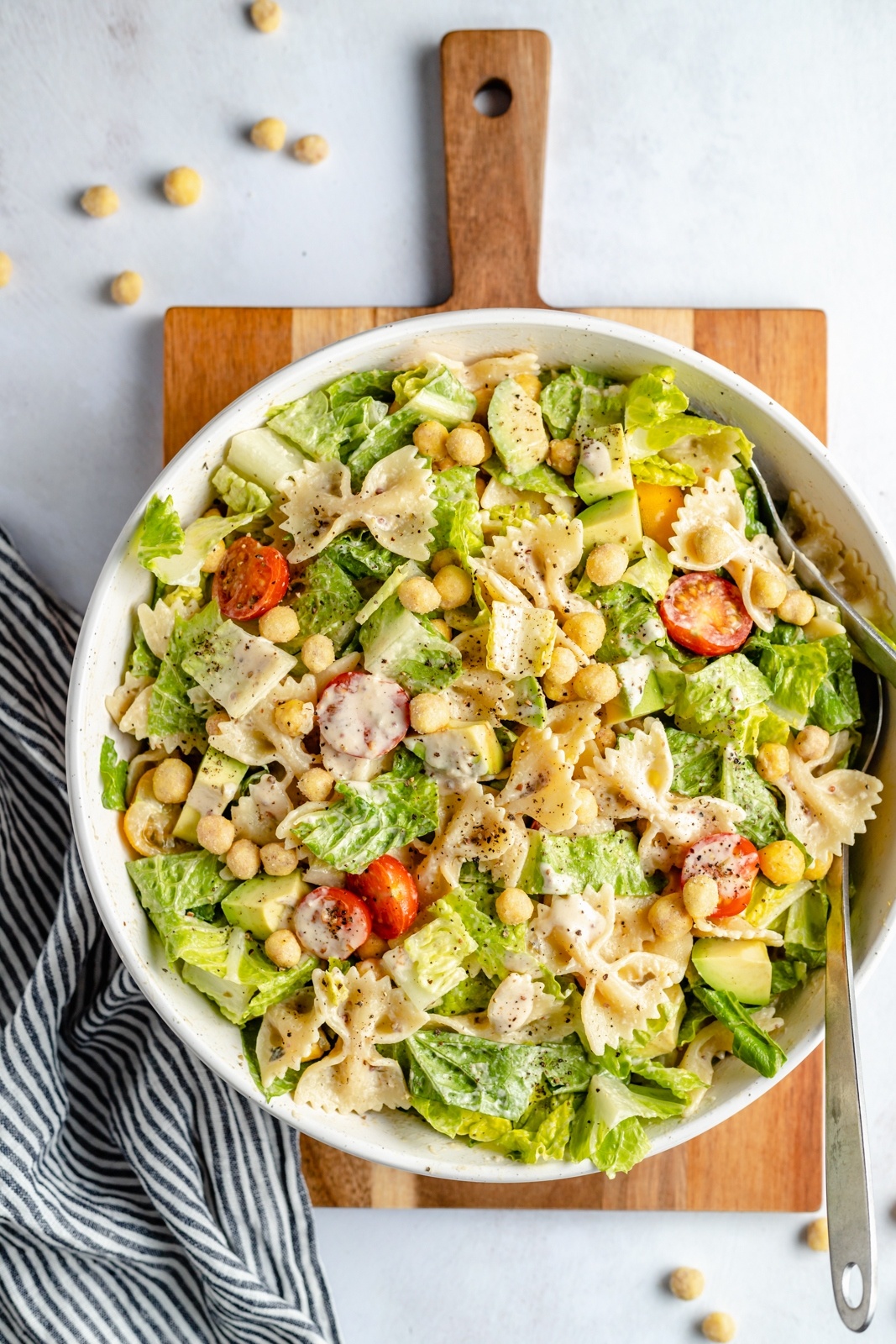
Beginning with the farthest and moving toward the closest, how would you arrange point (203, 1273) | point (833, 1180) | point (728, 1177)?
point (728, 1177) → point (203, 1273) → point (833, 1180)

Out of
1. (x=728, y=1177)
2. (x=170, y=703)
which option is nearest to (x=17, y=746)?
(x=170, y=703)

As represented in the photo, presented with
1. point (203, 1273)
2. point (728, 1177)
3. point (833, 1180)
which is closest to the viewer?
point (833, 1180)

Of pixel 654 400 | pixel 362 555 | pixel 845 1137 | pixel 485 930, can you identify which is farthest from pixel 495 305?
pixel 845 1137

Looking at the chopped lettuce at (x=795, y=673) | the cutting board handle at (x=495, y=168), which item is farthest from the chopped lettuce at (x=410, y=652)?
the cutting board handle at (x=495, y=168)

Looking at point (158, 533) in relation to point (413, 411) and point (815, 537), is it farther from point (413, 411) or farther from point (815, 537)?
point (815, 537)

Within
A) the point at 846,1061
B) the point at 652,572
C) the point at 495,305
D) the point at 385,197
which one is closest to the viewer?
the point at 846,1061

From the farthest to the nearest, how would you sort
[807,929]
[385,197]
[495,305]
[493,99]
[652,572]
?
[385,197] → [493,99] → [495,305] → [807,929] → [652,572]

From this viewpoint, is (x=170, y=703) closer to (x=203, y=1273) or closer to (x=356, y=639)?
(x=356, y=639)
